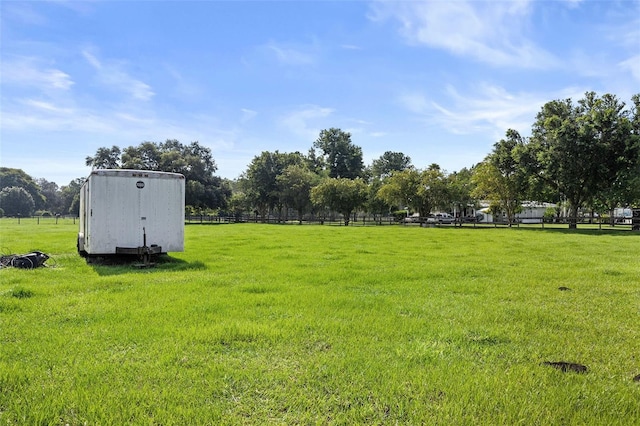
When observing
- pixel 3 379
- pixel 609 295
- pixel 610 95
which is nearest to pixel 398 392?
pixel 3 379

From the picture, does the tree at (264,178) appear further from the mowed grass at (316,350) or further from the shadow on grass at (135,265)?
the mowed grass at (316,350)

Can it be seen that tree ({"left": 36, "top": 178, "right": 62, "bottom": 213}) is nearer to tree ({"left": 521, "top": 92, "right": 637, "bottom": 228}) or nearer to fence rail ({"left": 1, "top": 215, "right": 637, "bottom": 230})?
fence rail ({"left": 1, "top": 215, "right": 637, "bottom": 230})

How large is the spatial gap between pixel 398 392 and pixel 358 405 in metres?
0.43

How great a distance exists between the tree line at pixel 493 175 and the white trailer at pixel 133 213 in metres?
29.4

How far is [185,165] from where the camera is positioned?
175ft

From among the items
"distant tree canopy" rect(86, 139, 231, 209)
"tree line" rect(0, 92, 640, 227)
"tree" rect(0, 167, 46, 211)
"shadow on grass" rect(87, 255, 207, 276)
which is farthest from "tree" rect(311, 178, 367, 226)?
"tree" rect(0, 167, 46, 211)

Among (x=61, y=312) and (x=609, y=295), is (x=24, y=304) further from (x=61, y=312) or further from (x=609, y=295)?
(x=609, y=295)

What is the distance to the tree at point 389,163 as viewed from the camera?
360 feet

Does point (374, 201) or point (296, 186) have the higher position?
point (296, 186)

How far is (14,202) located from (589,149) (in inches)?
3827

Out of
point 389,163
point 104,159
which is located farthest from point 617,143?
point 389,163

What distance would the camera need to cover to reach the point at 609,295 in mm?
7508

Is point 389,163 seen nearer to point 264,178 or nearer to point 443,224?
point 264,178

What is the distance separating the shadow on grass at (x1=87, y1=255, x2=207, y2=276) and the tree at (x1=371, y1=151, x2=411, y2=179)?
9873cm
